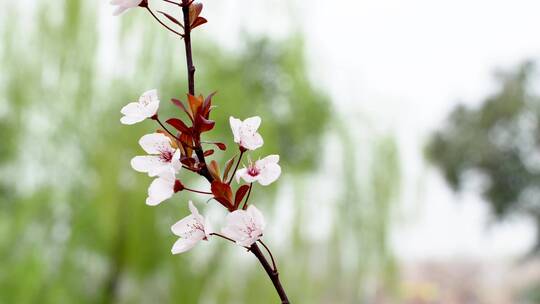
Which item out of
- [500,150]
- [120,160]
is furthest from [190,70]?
[500,150]

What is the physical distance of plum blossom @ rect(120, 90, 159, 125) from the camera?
323 mm

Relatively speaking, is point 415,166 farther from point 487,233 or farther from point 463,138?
point 487,233

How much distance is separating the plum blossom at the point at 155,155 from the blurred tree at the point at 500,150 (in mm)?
5393

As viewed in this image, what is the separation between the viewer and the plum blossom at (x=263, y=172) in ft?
1.06

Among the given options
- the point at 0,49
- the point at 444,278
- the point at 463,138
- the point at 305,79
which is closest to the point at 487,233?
the point at 463,138

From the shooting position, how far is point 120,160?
3.10m

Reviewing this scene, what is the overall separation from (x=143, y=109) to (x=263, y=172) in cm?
7

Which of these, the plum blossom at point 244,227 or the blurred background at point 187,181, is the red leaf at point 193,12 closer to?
the plum blossom at point 244,227

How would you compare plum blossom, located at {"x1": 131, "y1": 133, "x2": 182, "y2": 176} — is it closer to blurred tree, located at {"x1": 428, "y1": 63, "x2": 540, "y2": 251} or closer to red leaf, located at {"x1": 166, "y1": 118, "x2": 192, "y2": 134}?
red leaf, located at {"x1": 166, "y1": 118, "x2": 192, "y2": 134}

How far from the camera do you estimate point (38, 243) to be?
3285 millimetres

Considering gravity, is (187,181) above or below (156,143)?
above

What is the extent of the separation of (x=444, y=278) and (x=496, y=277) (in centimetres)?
54

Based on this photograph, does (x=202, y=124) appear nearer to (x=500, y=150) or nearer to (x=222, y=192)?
(x=222, y=192)

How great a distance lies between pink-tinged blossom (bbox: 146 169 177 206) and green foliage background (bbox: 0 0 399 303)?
2.73 meters
